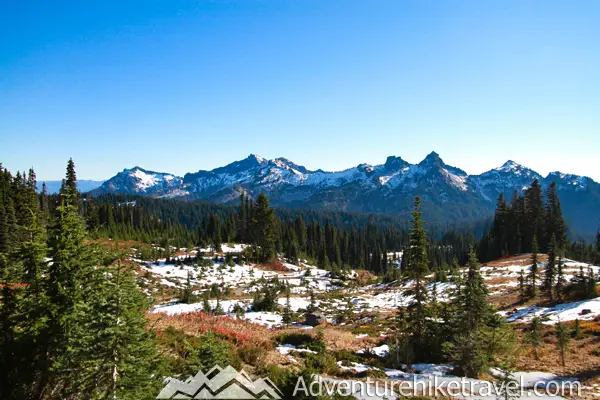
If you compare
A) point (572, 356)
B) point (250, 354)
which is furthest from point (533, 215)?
point (250, 354)

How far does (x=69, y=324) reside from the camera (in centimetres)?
775

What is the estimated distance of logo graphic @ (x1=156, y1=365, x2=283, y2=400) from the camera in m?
6.39

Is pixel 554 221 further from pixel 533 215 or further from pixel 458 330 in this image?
pixel 458 330

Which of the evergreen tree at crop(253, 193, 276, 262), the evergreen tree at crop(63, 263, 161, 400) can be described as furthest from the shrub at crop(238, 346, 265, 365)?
the evergreen tree at crop(253, 193, 276, 262)

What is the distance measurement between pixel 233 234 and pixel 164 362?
311 feet

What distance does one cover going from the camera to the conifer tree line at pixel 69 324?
7336 mm

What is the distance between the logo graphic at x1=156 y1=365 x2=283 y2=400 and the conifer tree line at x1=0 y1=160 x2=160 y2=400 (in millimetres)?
1081

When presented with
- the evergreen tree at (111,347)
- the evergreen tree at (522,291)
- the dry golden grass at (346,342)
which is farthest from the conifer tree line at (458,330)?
the evergreen tree at (522,291)

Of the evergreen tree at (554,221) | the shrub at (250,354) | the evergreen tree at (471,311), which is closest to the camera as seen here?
the shrub at (250,354)

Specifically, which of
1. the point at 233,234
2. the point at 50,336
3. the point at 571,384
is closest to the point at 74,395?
the point at 50,336

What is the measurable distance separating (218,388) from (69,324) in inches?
162

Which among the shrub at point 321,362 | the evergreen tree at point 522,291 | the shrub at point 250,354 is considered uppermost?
the shrub at point 250,354

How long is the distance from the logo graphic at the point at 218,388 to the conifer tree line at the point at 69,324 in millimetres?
1081

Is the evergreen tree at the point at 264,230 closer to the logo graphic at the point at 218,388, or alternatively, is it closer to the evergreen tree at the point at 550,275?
the evergreen tree at the point at 550,275
